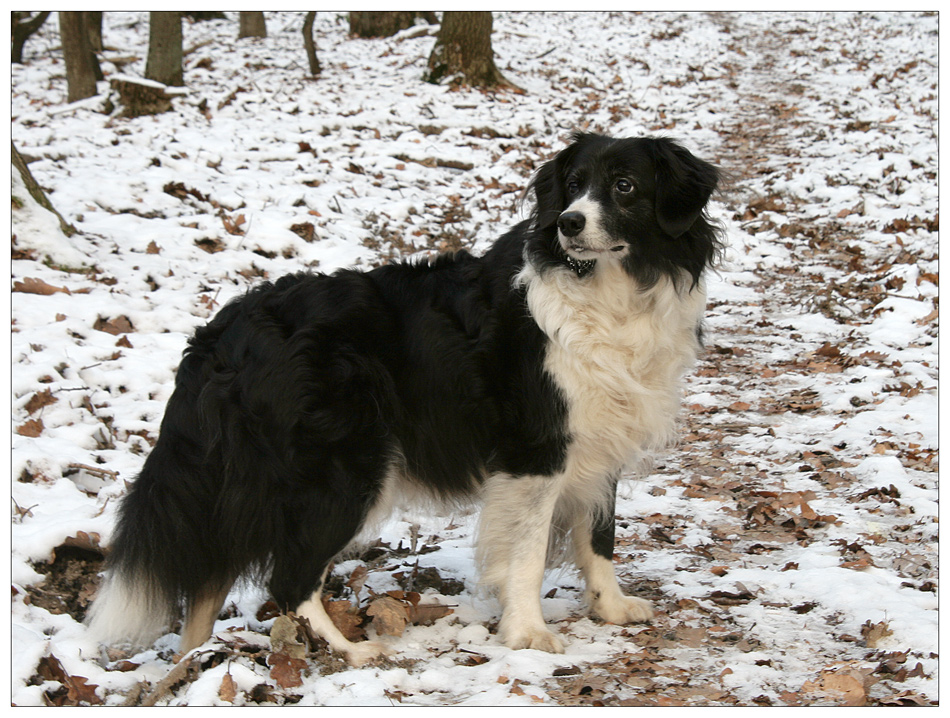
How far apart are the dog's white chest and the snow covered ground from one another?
2.89 ft

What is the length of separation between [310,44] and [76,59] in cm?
372

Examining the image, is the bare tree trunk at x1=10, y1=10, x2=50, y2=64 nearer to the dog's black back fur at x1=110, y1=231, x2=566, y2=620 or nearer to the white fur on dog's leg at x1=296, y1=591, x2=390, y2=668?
the dog's black back fur at x1=110, y1=231, x2=566, y2=620

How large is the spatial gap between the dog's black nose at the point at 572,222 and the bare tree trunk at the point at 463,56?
10811 mm

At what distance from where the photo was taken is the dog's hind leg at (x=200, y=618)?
133 inches

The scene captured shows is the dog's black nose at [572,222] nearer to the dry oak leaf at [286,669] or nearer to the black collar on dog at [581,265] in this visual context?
the black collar on dog at [581,265]

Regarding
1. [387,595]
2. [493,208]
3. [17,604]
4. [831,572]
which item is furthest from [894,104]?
[17,604]

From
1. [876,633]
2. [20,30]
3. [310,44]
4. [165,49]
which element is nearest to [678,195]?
[876,633]

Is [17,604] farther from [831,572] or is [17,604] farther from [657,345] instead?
[831,572]

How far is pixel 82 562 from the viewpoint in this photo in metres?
3.69

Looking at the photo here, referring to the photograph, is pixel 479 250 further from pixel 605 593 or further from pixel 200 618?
pixel 200 618

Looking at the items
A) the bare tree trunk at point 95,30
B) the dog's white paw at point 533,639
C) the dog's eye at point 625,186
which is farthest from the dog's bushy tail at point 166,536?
the bare tree trunk at point 95,30

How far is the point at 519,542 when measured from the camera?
3.47 metres

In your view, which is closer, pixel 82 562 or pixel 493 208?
pixel 82 562

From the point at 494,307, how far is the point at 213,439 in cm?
127
